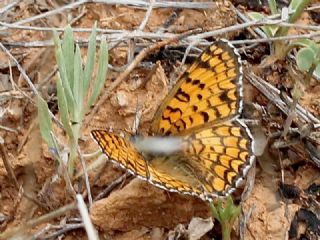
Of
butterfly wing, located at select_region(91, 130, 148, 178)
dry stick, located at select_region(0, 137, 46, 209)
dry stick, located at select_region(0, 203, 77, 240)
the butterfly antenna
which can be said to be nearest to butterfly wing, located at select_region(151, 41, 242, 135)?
the butterfly antenna

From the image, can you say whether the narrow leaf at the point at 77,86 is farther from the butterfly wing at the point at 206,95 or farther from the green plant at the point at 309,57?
the green plant at the point at 309,57

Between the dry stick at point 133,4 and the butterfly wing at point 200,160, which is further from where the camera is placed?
the dry stick at point 133,4

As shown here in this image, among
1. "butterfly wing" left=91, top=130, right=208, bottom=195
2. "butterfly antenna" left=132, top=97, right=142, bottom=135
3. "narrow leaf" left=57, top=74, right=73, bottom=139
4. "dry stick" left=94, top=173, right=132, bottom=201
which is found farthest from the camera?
"butterfly antenna" left=132, top=97, right=142, bottom=135

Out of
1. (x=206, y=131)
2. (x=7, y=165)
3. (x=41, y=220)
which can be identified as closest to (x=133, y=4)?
(x=206, y=131)

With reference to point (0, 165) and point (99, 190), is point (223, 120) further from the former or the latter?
point (0, 165)

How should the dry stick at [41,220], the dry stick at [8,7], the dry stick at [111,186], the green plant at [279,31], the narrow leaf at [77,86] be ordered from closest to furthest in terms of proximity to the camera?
the dry stick at [41,220]
the narrow leaf at [77,86]
the dry stick at [111,186]
the green plant at [279,31]
the dry stick at [8,7]

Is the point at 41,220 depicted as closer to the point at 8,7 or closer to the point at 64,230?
the point at 64,230

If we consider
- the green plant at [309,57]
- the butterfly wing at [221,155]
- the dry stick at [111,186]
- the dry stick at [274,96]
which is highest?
the green plant at [309,57]

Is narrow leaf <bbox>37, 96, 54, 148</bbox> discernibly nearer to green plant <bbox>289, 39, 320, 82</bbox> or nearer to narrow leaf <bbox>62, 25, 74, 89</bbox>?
Answer: narrow leaf <bbox>62, 25, 74, 89</bbox>

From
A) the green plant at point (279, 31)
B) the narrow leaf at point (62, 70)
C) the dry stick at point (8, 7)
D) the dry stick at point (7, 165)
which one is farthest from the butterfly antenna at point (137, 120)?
the dry stick at point (8, 7)
